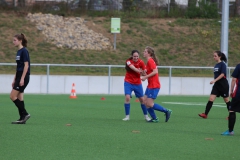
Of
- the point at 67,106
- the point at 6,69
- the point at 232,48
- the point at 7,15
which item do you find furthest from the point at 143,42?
the point at 67,106

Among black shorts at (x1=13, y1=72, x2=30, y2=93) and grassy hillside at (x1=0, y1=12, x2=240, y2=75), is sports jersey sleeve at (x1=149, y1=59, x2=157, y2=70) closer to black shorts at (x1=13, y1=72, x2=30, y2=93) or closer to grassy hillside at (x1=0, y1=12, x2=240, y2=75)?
black shorts at (x1=13, y1=72, x2=30, y2=93)

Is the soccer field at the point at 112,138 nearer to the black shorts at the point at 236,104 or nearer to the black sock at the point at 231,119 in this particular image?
the black sock at the point at 231,119

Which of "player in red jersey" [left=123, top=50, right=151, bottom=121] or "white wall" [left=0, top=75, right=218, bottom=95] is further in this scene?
"white wall" [left=0, top=75, right=218, bottom=95]

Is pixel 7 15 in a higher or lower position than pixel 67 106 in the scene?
higher

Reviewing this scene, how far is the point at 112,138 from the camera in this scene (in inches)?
451

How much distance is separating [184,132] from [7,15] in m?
31.6

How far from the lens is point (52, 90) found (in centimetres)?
2850

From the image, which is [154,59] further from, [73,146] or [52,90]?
[52,90]

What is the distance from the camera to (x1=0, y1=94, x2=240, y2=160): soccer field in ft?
31.1

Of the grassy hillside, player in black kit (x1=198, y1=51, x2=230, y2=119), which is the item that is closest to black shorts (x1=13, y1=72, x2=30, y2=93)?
player in black kit (x1=198, y1=51, x2=230, y2=119)

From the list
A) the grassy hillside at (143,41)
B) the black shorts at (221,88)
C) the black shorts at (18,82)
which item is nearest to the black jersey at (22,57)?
the black shorts at (18,82)

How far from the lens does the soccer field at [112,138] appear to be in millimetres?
9469

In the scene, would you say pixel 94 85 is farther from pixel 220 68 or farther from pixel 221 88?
pixel 220 68

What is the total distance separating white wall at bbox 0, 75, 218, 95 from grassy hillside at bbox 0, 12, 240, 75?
7.57 metres
